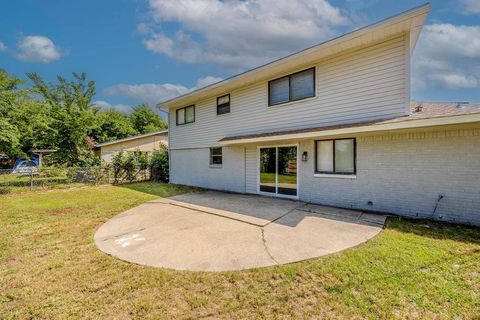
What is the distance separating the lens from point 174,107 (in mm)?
13898

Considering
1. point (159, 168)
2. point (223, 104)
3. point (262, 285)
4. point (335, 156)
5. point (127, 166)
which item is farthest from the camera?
point (159, 168)

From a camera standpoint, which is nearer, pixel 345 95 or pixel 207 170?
pixel 345 95

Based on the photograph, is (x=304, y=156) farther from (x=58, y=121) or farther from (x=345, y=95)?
(x=58, y=121)

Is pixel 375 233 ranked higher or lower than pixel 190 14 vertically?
lower

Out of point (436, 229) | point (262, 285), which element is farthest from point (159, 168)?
point (436, 229)

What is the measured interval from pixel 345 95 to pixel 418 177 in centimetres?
318

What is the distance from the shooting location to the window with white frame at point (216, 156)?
37.3 ft

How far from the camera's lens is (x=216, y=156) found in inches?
458

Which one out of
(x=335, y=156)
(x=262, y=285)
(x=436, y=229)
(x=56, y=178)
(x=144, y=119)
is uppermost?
(x=144, y=119)

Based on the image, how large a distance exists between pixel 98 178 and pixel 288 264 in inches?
563

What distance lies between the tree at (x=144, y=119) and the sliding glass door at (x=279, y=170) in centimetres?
3277

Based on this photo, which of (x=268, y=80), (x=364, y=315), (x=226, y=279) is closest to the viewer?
(x=364, y=315)

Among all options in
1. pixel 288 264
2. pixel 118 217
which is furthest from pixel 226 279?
pixel 118 217

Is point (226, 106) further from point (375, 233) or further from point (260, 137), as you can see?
point (375, 233)
